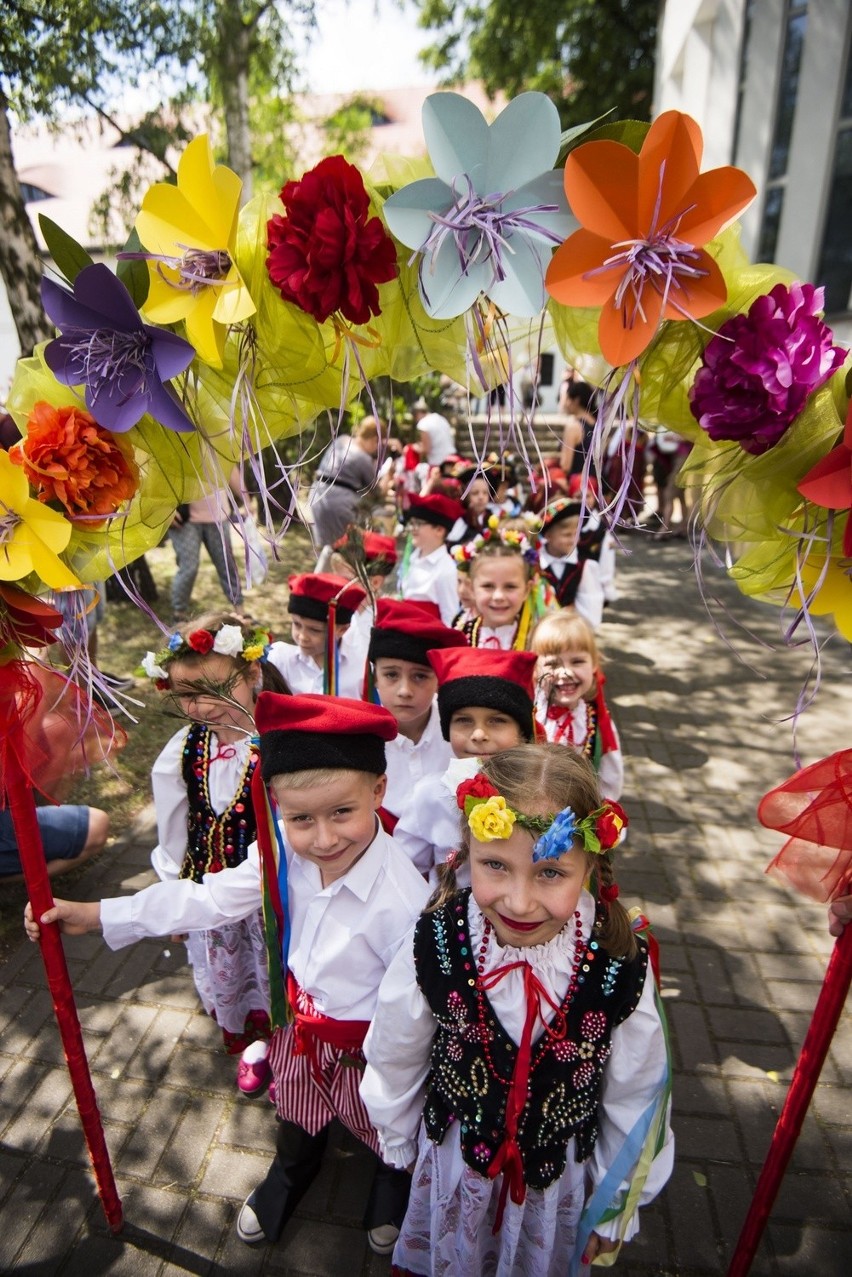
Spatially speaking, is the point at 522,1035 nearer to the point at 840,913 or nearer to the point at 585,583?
the point at 840,913

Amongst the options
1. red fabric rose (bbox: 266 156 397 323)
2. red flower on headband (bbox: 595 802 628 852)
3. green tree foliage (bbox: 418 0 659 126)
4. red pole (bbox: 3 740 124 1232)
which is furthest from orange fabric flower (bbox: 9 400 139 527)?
green tree foliage (bbox: 418 0 659 126)

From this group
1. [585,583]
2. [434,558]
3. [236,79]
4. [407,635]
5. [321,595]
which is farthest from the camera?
[236,79]

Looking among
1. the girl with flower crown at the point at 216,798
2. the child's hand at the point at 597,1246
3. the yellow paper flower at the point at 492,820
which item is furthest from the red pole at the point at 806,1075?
the girl with flower crown at the point at 216,798

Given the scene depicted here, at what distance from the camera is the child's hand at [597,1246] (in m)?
1.96

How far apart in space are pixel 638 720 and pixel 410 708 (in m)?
3.26

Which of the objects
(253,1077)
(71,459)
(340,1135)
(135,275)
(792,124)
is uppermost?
(792,124)

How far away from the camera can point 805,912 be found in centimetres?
373


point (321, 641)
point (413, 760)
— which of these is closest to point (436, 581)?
point (321, 641)

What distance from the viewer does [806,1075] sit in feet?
6.05

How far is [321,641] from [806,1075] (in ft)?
8.69

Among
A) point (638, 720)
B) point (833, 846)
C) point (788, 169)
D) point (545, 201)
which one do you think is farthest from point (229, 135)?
point (833, 846)

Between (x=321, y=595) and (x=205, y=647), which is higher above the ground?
(x=205, y=647)

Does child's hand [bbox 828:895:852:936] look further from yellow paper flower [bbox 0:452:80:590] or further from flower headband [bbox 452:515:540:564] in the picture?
flower headband [bbox 452:515:540:564]

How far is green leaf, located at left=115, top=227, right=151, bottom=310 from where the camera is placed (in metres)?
1.50
